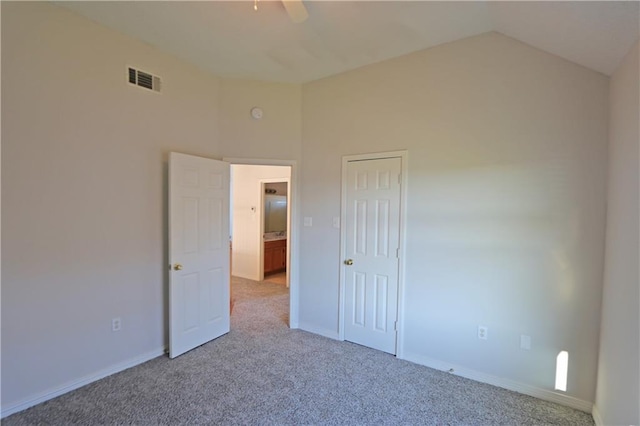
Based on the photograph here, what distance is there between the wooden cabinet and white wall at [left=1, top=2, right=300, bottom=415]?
3271mm

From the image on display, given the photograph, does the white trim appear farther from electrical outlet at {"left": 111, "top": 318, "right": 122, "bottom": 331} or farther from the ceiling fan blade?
the ceiling fan blade

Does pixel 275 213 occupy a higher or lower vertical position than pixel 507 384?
higher

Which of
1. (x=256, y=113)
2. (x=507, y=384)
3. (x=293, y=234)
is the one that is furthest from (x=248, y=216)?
(x=507, y=384)

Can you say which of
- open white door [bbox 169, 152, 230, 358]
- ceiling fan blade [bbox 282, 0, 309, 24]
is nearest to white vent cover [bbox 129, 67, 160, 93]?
open white door [bbox 169, 152, 230, 358]

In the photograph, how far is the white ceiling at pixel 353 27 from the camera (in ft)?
6.12

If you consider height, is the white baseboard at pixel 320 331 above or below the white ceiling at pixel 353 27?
below

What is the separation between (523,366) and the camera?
2510 millimetres

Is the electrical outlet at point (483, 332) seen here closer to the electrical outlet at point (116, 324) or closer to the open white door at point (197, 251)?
the open white door at point (197, 251)

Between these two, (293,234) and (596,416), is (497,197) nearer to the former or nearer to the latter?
(596,416)

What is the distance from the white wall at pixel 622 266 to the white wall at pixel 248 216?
4721 mm

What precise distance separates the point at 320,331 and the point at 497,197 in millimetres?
2414

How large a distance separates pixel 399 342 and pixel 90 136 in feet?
11.2

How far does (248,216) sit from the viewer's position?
6.36 metres

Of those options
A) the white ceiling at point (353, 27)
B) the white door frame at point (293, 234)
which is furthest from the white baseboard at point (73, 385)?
the white ceiling at point (353, 27)
